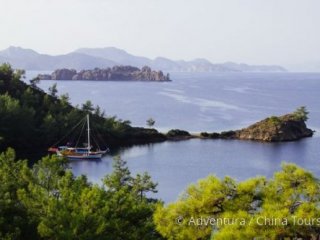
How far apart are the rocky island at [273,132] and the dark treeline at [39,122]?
1185cm

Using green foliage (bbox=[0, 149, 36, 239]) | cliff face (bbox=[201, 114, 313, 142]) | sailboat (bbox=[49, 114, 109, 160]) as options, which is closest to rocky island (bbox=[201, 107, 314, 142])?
cliff face (bbox=[201, 114, 313, 142])

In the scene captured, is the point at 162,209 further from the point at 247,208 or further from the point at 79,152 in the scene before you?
the point at 79,152

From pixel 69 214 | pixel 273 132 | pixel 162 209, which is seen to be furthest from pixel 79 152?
pixel 162 209

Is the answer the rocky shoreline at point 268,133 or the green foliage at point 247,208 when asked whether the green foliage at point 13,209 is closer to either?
the green foliage at point 247,208

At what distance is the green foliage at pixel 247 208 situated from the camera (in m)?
12.2

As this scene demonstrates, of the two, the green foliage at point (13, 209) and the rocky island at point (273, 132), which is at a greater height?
the green foliage at point (13, 209)

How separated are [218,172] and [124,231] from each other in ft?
119

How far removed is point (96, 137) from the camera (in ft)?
228

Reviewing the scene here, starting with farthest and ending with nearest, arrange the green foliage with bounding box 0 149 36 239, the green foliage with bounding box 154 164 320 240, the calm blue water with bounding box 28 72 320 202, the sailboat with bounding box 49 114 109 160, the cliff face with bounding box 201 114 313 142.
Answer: the cliff face with bounding box 201 114 313 142
the sailboat with bounding box 49 114 109 160
the calm blue water with bounding box 28 72 320 202
the green foliage with bounding box 0 149 36 239
the green foliage with bounding box 154 164 320 240

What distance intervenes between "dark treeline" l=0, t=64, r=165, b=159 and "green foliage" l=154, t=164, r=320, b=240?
4604 centimetres

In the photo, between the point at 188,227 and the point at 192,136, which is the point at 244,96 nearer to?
the point at 192,136

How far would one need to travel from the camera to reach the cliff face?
244ft

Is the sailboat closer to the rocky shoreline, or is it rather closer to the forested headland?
the rocky shoreline

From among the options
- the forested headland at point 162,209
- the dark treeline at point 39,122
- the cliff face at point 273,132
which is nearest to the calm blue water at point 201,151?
the cliff face at point 273,132
